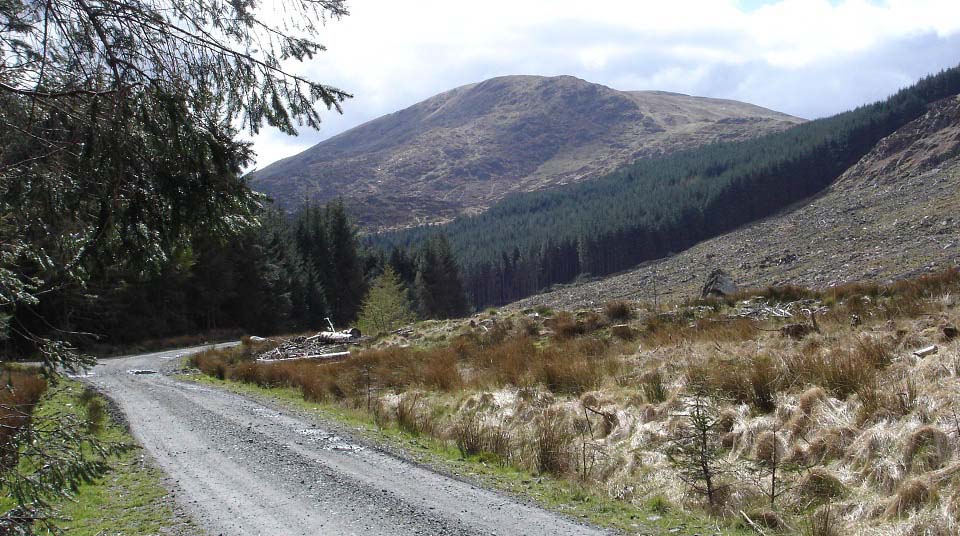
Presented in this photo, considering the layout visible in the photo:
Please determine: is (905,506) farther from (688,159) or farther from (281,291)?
(688,159)

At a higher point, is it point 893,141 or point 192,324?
point 893,141

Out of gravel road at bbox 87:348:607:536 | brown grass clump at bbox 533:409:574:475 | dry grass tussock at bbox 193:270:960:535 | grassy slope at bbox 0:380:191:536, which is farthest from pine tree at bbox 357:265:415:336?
grassy slope at bbox 0:380:191:536

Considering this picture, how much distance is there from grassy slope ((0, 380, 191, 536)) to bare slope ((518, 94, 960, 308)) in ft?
94.0

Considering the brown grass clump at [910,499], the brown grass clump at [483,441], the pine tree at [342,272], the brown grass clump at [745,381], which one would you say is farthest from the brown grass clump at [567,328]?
the pine tree at [342,272]

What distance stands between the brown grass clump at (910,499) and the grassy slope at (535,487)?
121 cm

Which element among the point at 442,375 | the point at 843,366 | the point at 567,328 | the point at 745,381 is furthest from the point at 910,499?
the point at 567,328

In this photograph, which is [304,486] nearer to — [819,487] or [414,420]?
[414,420]

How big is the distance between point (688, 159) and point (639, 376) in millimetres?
177511

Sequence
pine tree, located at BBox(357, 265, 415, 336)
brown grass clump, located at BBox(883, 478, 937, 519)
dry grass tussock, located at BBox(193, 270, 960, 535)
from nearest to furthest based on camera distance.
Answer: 1. brown grass clump, located at BBox(883, 478, 937, 519)
2. dry grass tussock, located at BBox(193, 270, 960, 535)
3. pine tree, located at BBox(357, 265, 415, 336)

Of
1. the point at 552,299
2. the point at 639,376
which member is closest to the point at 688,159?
the point at 552,299

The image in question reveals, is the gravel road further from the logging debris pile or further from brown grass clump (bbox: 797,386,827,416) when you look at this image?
the logging debris pile

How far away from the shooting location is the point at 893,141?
93500 mm

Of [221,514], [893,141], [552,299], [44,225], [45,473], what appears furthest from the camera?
[893,141]

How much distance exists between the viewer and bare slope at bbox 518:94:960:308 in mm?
45094
